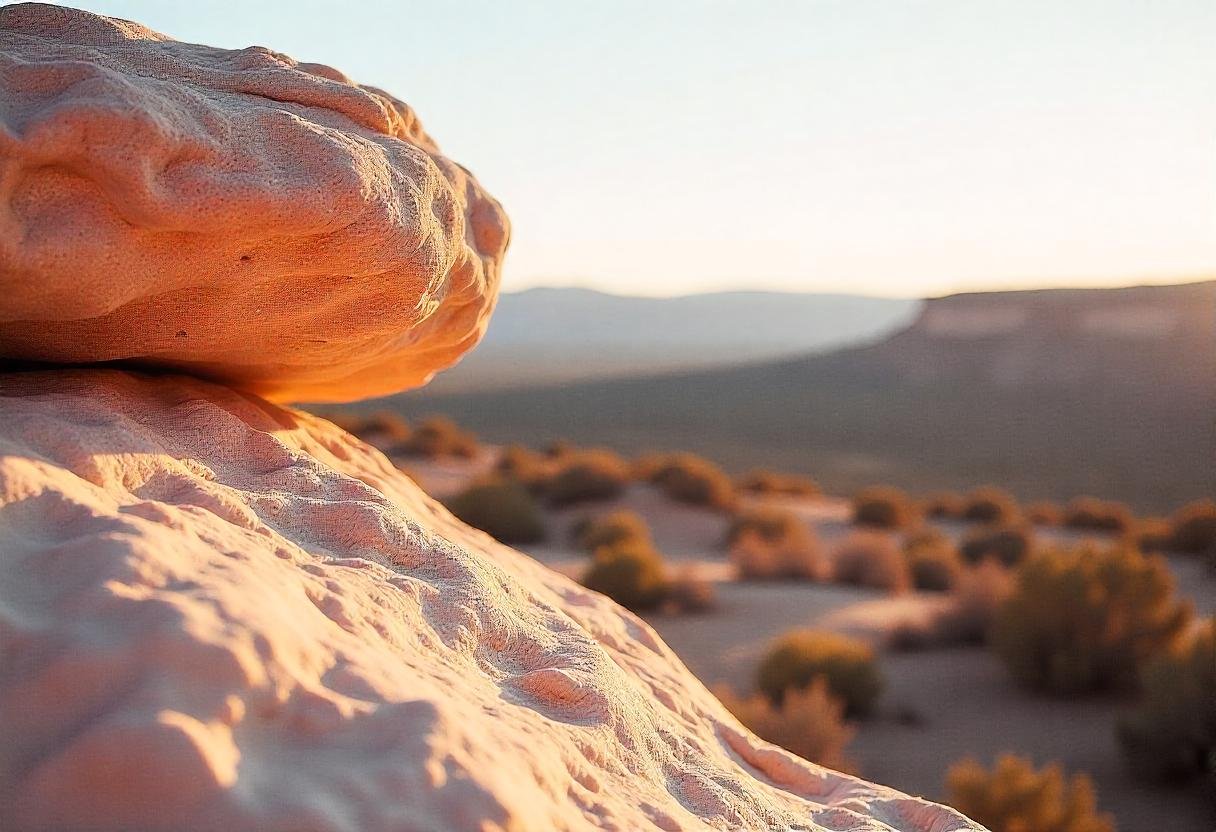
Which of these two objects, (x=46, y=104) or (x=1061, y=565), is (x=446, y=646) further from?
(x=1061, y=565)

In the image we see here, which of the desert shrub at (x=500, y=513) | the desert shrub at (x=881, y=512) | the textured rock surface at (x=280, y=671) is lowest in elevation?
the desert shrub at (x=500, y=513)

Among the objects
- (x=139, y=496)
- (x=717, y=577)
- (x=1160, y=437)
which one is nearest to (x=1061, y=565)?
(x=717, y=577)

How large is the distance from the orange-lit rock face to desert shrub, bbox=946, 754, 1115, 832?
4891 mm

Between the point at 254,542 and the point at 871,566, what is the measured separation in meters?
12.2

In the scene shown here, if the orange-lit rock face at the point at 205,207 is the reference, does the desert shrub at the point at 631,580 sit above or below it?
A: below

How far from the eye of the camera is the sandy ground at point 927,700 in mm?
7805

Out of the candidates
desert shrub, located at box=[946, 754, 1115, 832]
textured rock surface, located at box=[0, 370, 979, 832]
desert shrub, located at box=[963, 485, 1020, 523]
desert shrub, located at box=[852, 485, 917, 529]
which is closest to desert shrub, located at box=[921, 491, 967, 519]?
desert shrub, located at box=[963, 485, 1020, 523]

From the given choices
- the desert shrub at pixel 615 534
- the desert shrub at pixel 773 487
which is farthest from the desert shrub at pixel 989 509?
the desert shrub at pixel 615 534

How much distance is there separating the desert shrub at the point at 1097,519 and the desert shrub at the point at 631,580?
11.0 metres

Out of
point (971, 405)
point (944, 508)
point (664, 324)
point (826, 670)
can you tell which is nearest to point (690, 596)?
point (826, 670)

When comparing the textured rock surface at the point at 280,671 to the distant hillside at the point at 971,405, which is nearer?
the textured rock surface at the point at 280,671

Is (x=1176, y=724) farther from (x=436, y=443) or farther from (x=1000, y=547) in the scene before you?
(x=436, y=443)

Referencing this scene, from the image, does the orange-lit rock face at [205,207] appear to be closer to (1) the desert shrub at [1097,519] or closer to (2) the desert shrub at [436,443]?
(1) the desert shrub at [1097,519]

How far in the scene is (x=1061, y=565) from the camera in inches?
413
